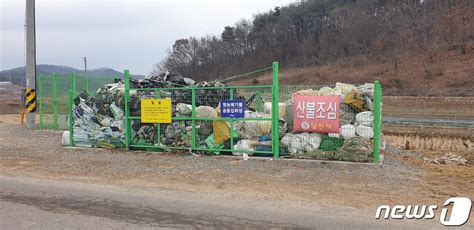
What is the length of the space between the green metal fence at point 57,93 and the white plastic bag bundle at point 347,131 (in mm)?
11336

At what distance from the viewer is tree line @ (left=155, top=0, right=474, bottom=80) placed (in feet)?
233

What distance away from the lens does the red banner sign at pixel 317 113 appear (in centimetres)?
1161

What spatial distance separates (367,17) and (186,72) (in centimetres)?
4898

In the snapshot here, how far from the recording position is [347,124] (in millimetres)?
11789

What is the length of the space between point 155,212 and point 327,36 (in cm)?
9500

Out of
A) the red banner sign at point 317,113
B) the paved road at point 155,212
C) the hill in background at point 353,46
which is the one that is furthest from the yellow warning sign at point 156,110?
the hill in background at point 353,46

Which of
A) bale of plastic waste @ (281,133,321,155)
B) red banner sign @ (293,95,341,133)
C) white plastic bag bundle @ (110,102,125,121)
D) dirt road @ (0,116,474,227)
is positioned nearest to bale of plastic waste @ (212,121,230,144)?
dirt road @ (0,116,474,227)

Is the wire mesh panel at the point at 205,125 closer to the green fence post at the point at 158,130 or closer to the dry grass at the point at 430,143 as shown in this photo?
the green fence post at the point at 158,130

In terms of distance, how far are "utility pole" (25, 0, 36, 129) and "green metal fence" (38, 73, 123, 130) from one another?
50 centimetres

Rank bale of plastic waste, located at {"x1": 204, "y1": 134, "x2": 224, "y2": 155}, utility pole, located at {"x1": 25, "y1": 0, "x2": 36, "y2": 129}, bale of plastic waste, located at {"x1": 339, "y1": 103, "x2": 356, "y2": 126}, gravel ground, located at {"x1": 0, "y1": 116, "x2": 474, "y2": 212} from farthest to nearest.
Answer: utility pole, located at {"x1": 25, "y1": 0, "x2": 36, "y2": 129}, bale of plastic waste, located at {"x1": 204, "y1": 134, "x2": 224, "y2": 155}, bale of plastic waste, located at {"x1": 339, "y1": 103, "x2": 356, "y2": 126}, gravel ground, located at {"x1": 0, "y1": 116, "x2": 474, "y2": 212}

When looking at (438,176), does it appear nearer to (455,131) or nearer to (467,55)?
(455,131)

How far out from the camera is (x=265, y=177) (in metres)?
10.4

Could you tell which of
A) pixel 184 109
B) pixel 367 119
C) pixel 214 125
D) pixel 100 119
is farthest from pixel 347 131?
pixel 100 119
